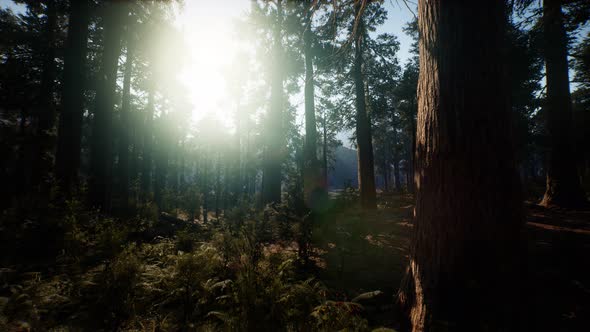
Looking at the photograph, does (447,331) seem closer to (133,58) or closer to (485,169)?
(485,169)

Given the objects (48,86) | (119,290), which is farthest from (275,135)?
(48,86)

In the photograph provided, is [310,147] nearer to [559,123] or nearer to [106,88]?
[106,88]

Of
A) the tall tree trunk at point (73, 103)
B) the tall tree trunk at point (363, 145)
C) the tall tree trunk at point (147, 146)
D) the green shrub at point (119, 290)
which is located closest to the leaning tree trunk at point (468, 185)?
the green shrub at point (119, 290)

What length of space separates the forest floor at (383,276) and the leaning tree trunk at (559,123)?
4.29ft

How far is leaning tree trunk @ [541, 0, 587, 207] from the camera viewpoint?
7.84 m

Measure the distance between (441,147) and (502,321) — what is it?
1564 mm

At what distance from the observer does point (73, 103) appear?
750 cm

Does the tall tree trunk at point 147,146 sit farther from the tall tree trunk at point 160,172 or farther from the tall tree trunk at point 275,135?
the tall tree trunk at point 275,135

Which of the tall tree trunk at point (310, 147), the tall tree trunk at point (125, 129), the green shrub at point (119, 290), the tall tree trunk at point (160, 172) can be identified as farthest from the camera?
the tall tree trunk at point (160, 172)

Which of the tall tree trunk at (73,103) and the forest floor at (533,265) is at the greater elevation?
the tall tree trunk at (73,103)

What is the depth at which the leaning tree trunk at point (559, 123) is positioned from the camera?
7.84m

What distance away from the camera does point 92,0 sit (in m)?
8.60

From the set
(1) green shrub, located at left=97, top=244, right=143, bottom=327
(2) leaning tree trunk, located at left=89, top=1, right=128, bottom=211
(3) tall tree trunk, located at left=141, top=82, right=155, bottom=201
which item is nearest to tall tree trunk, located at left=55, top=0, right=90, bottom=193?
(2) leaning tree trunk, located at left=89, top=1, right=128, bottom=211

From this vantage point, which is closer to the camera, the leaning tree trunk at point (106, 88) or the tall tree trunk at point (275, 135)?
the leaning tree trunk at point (106, 88)
